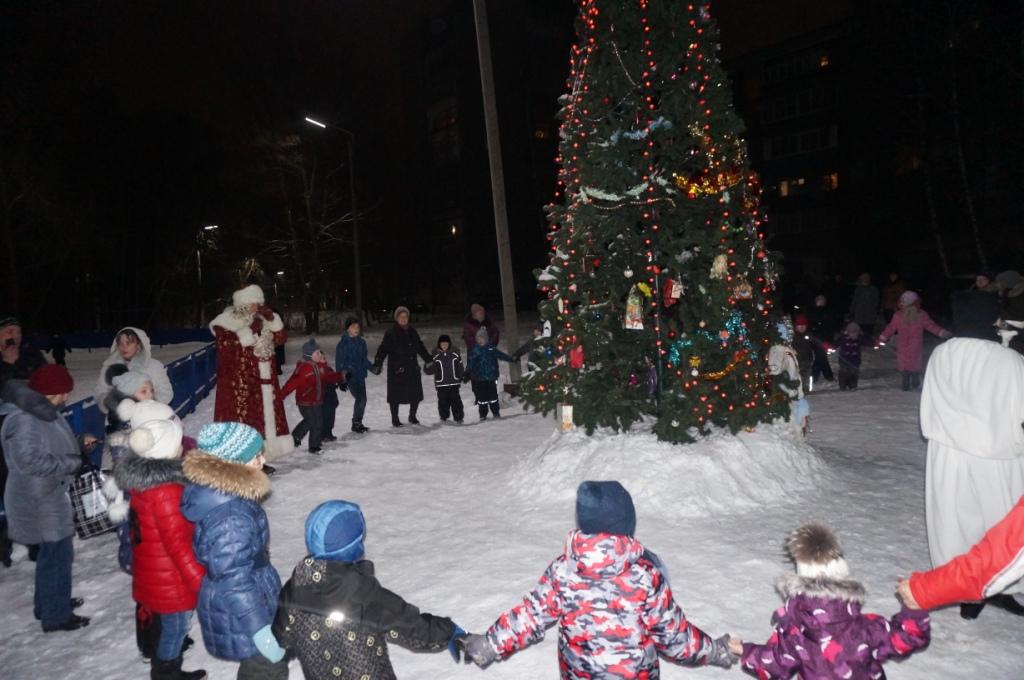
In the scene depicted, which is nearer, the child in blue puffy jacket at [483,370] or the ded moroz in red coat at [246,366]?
the ded moroz in red coat at [246,366]

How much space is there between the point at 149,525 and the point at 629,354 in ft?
18.0

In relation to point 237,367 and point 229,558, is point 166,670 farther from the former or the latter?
point 237,367

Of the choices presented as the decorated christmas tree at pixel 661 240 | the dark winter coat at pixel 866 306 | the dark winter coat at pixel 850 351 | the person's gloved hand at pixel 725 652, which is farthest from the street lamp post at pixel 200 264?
the person's gloved hand at pixel 725 652

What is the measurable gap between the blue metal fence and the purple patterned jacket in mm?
7420

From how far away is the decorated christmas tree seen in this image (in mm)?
7477

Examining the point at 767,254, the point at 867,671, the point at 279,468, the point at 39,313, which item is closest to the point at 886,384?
the point at 767,254

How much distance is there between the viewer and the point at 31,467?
15.4 ft

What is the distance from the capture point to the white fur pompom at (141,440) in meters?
3.75

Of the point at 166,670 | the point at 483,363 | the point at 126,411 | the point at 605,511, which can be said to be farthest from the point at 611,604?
the point at 483,363

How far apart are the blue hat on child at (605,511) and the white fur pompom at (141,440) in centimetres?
253

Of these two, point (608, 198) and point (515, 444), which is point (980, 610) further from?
point (515, 444)

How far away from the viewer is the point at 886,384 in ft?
45.9

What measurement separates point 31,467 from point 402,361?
6.90 metres

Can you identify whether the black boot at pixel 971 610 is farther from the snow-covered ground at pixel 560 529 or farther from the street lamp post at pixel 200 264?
the street lamp post at pixel 200 264
